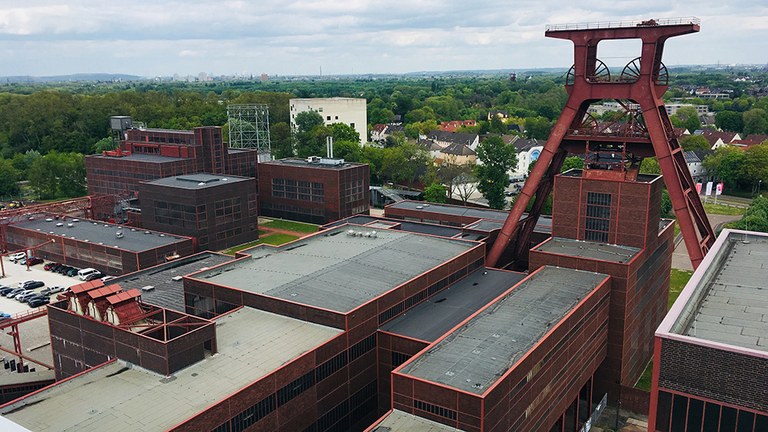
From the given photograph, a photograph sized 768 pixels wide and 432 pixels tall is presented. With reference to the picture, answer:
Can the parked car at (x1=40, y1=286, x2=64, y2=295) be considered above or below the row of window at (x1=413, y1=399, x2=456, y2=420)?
below

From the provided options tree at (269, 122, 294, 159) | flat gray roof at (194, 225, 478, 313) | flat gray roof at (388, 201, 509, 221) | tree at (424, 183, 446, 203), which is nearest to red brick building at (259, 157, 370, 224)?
tree at (424, 183, 446, 203)

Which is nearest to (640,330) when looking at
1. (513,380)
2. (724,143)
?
(513,380)

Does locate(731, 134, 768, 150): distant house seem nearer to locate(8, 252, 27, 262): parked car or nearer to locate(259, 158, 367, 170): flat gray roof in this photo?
locate(259, 158, 367, 170): flat gray roof

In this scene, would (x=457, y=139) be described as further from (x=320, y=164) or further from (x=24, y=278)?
(x=24, y=278)

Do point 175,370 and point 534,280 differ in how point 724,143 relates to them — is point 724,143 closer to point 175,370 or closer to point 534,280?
point 534,280

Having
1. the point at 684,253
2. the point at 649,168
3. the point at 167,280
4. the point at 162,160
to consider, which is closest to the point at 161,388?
the point at 167,280

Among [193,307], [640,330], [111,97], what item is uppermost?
[111,97]
